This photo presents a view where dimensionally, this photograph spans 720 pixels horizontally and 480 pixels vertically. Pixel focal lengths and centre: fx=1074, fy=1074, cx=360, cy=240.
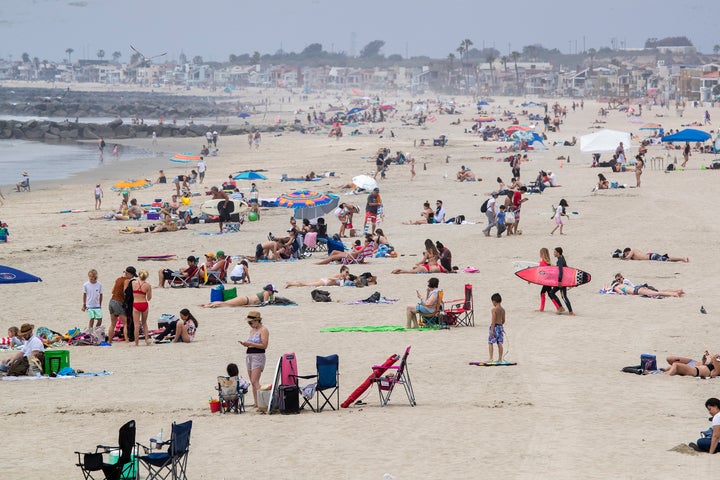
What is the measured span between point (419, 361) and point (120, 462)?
5.37m

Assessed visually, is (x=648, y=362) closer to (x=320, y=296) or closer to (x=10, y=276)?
(x=320, y=296)

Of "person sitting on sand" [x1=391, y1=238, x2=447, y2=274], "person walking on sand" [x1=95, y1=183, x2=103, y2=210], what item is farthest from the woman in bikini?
"person walking on sand" [x1=95, y1=183, x2=103, y2=210]

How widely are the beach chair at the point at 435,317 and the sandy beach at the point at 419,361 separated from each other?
1.12 ft

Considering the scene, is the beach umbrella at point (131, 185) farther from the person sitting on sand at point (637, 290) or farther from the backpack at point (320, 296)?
the person sitting on sand at point (637, 290)

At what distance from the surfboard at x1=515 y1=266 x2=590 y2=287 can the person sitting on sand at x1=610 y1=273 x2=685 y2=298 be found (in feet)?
5.98

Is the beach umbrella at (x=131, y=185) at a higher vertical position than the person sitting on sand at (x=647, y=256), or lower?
lower

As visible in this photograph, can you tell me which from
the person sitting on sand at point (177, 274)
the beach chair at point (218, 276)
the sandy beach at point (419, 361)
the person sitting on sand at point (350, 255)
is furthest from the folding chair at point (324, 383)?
the person sitting on sand at point (350, 255)

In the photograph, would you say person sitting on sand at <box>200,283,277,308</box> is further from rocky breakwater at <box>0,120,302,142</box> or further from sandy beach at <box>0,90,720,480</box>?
rocky breakwater at <box>0,120,302,142</box>

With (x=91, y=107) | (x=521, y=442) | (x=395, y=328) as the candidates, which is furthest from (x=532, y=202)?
(x=91, y=107)

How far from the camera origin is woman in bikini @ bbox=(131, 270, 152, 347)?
14.2 m

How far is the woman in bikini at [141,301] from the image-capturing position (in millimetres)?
14195

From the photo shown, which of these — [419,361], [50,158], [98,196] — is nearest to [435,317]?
[419,361]

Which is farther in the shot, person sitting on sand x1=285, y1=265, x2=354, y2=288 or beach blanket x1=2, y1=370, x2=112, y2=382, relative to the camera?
person sitting on sand x1=285, y1=265, x2=354, y2=288

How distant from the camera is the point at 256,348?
10969 mm
